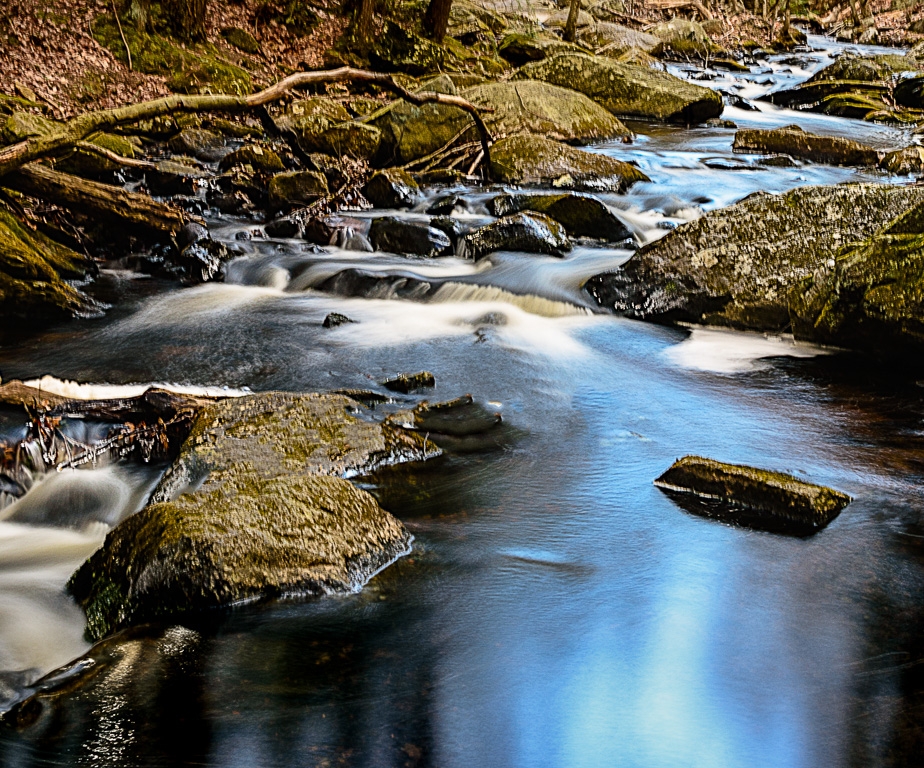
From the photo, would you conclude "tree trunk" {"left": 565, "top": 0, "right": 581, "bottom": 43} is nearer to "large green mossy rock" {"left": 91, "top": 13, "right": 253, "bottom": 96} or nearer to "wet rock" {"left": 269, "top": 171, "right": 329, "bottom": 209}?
"large green mossy rock" {"left": 91, "top": 13, "right": 253, "bottom": 96}

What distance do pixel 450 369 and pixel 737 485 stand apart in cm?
273

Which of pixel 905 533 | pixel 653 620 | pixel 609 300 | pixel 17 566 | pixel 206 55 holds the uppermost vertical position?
pixel 206 55

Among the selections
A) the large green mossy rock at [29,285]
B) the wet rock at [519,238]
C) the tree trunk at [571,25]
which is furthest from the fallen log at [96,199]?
the tree trunk at [571,25]

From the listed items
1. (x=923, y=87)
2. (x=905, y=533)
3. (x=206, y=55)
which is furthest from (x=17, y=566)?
(x=923, y=87)

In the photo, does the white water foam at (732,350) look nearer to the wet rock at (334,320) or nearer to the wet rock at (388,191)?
the wet rock at (334,320)

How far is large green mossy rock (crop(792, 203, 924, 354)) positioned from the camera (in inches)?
239

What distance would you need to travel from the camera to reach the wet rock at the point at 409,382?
5812 mm

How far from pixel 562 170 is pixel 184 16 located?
969cm

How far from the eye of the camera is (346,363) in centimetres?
657

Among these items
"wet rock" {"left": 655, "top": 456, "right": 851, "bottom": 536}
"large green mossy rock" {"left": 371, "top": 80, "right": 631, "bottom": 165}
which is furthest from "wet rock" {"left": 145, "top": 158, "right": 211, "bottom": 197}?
"wet rock" {"left": 655, "top": 456, "right": 851, "bottom": 536}

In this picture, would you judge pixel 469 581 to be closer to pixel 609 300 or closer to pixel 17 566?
pixel 17 566

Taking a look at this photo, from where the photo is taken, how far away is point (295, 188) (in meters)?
10.9

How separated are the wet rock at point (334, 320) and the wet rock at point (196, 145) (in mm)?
7207

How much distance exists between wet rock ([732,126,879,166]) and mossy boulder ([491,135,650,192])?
349 cm
